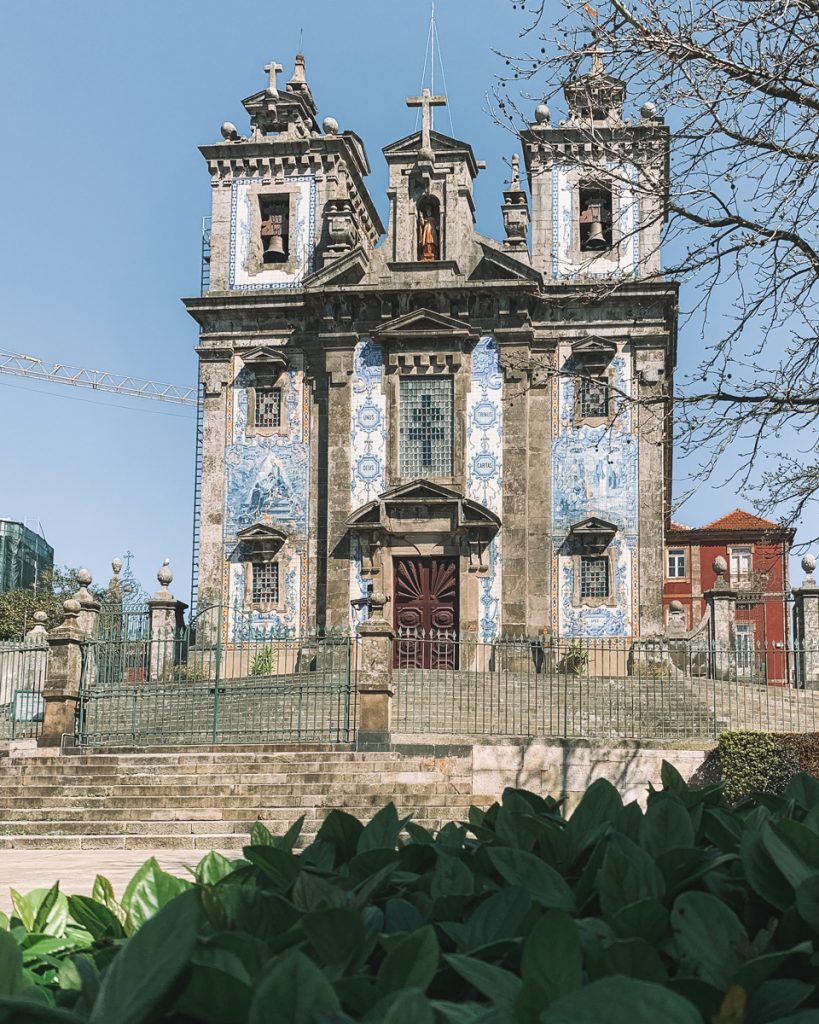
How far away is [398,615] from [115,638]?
828 centimetres

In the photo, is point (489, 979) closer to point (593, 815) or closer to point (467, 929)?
point (467, 929)

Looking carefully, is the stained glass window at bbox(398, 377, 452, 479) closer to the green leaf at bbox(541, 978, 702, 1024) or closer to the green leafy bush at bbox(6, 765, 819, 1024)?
the green leafy bush at bbox(6, 765, 819, 1024)

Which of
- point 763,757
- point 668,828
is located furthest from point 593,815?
point 763,757

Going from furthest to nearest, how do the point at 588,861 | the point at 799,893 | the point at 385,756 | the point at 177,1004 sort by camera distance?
the point at 385,756 < the point at 588,861 < the point at 799,893 < the point at 177,1004

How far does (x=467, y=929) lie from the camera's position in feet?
7.73

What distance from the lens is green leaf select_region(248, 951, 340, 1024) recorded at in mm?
1720

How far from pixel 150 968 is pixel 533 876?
0.97 metres

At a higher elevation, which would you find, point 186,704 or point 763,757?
point 186,704

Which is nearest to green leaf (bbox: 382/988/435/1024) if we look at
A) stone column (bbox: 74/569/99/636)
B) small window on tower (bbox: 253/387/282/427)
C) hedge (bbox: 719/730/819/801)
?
hedge (bbox: 719/730/819/801)

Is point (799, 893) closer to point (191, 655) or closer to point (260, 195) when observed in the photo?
point (191, 655)

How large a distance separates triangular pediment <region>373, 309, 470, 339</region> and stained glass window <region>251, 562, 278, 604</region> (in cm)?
556

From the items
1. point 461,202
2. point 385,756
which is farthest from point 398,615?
point 385,756

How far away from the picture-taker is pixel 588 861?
110 inches

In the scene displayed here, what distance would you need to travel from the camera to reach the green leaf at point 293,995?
1.72 metres
